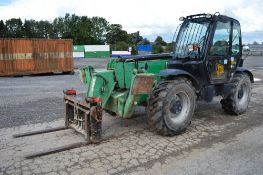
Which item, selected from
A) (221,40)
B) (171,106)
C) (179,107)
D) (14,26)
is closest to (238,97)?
(221,40)

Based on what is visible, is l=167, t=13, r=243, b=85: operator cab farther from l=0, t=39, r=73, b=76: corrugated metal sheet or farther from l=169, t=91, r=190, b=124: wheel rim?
l=0, t=39, r=73, b=76: corrugated metal sheet

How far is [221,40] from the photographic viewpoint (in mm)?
7457

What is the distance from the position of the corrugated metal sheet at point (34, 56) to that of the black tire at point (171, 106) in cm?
1603

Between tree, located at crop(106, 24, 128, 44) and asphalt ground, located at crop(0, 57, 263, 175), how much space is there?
3315 inches

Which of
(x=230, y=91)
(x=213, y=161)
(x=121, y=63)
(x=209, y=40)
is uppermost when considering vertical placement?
(x=209, y=40)

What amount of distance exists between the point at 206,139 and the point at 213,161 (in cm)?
114

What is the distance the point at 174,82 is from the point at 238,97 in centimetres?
295

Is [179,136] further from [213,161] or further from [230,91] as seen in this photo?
[230,91]

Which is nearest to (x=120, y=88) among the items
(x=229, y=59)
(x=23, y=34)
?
(x=229, y=59)

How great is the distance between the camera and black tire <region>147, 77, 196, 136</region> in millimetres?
6043

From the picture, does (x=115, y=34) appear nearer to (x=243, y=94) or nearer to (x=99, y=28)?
(x=99, y=28)

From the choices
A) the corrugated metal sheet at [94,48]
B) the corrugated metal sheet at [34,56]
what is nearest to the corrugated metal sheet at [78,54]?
the corrugated metal sheet at [94,48]

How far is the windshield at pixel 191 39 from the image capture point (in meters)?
7.17

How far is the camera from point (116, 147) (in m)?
5.79
